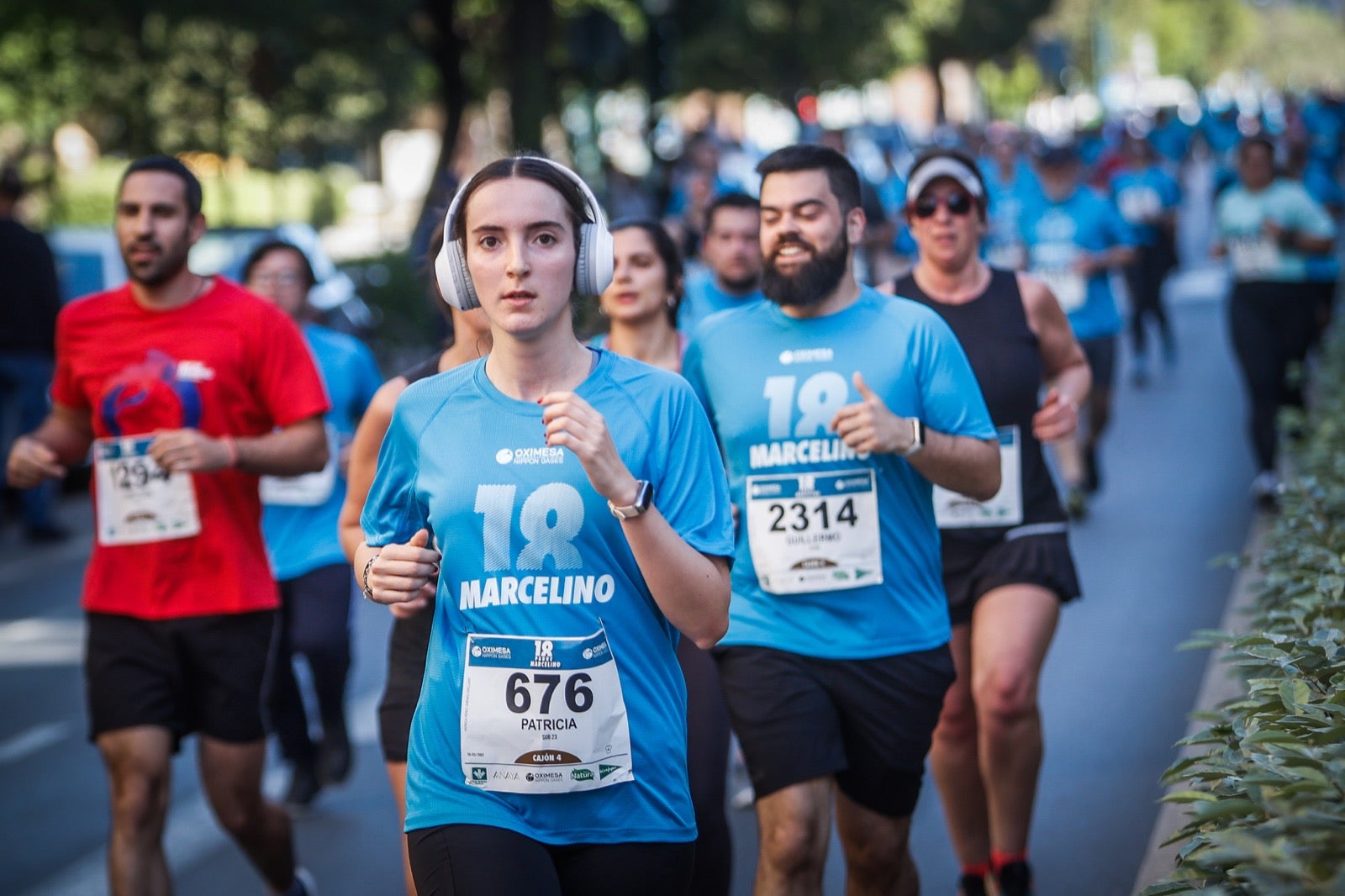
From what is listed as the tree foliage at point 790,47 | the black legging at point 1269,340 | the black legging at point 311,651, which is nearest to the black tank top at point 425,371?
the black legging at point 311,651

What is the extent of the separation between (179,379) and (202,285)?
0.33 m

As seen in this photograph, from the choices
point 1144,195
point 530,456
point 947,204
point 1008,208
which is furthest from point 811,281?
point 1144,195

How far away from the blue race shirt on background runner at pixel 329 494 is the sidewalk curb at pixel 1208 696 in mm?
3091

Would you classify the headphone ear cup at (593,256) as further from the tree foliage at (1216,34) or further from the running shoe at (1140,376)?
the tree foliage at (1216,34)

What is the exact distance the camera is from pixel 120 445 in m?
5.04

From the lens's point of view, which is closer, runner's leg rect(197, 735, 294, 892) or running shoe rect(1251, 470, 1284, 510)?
runner's leg rect(197, 735, 294, 892)

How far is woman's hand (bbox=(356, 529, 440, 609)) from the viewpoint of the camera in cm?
317

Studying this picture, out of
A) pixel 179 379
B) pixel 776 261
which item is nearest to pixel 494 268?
pixel 776 261

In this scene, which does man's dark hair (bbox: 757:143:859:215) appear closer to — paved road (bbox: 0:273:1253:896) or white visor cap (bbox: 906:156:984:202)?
white visor cap (bbox: 906:156:984:202)

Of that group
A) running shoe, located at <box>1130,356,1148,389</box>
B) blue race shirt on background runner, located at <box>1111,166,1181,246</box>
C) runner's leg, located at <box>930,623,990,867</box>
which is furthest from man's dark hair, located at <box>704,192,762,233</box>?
running shoe, located at <box>1130,356,1148,389</box>

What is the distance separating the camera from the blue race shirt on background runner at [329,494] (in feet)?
21.4

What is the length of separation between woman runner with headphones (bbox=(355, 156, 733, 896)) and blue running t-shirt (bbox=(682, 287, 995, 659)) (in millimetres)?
1213

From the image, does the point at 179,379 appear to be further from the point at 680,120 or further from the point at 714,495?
the point at 680,120

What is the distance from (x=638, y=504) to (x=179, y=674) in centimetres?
243
